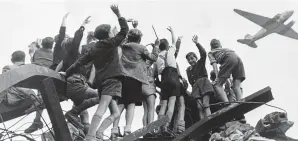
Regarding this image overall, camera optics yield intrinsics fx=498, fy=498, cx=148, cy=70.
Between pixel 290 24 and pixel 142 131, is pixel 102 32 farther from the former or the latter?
pixel 290 24

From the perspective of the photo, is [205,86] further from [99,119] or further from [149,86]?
[99,119]

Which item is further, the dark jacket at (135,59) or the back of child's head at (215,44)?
the back of child's head at (215,44)

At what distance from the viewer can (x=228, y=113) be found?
8.09 meters

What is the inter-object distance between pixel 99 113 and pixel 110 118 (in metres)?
0.24

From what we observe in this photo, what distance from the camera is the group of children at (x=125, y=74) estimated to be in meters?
7.61

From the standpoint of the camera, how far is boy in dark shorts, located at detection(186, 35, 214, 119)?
30.5 ft

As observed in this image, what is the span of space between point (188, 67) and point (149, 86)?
1.53 metres

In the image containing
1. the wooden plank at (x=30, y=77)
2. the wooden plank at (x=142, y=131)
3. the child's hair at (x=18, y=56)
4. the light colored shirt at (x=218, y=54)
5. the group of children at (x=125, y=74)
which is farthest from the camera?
the light colored shirt at (x=218, y=54)

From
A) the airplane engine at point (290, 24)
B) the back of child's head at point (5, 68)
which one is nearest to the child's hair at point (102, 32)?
the back of child's head at point (5, 68)

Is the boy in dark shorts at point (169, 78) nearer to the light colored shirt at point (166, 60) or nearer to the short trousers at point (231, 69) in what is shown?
the light colored shirt at point (166, 60)

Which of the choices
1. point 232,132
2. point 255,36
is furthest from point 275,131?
point 255,36

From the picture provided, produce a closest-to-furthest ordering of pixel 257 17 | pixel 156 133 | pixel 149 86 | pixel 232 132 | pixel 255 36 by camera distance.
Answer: pixel 232 132, pixel 156 133, pixel 149 86, pixel 255 36, pixel 257 17

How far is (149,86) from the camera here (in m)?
8.99

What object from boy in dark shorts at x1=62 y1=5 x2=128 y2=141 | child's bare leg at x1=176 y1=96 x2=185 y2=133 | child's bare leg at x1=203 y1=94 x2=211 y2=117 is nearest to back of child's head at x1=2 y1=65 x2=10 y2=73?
boy in dark shorts at x1=62 y1=5 x2=128 y2=141
